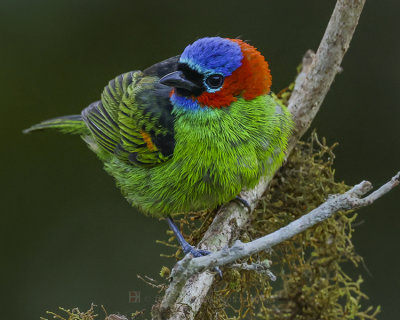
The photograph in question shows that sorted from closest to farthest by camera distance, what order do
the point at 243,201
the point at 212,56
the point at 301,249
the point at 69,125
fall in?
the point at 212,56
the point at 243,201
the point at 301,249
the point at 69,125

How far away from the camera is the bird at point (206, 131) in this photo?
3.30m

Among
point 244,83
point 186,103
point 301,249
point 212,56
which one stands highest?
point 212,56

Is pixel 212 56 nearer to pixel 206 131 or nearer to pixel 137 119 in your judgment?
pixel 206 131

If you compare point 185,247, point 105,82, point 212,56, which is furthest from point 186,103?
point 105,82

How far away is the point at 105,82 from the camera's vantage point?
19.0 ft

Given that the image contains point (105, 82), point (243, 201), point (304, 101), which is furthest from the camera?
point (105, 82)

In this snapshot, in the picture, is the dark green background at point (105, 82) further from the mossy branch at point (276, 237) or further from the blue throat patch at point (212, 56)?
the mossy branch at point (276, 237)

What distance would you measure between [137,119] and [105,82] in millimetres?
2159

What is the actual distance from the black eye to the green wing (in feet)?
1.08

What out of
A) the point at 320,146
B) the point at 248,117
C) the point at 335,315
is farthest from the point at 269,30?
the point at 335,315

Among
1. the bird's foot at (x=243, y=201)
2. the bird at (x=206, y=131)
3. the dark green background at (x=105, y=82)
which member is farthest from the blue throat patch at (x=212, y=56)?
the dark green background at (x=105, y=82)

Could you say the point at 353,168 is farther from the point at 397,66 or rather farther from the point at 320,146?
the point at 320,146

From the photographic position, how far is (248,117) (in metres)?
3.42

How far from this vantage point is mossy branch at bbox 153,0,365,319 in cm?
298
